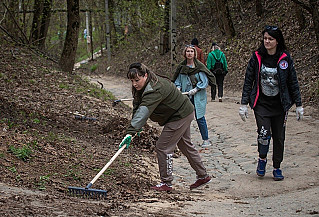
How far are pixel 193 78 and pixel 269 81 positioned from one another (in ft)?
8.84

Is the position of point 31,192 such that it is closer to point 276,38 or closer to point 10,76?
point 276,38

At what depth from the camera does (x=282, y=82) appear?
650 cm

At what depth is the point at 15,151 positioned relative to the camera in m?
6.43

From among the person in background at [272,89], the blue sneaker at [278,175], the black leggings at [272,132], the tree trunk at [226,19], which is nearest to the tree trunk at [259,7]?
the tree trunk at [226,19]

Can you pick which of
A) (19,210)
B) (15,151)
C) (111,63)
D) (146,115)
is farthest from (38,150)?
(111,63)

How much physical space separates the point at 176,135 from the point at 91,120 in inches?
198

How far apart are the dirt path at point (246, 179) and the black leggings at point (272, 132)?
424mm

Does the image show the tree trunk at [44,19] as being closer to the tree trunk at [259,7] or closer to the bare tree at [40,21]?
the bare tree at [40,21]

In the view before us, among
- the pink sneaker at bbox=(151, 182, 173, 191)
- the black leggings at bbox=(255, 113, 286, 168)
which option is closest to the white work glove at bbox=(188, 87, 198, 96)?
the black leggings at bbox=(255, 113, 286, 168)

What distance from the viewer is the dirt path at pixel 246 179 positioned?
5.21m

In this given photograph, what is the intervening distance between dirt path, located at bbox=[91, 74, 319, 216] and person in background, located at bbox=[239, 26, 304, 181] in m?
0.48

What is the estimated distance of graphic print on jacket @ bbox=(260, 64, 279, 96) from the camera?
21.6 ft

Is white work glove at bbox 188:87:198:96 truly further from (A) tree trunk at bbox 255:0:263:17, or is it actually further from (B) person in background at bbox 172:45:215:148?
(A) tree trunk at bbox 255:0:263:17

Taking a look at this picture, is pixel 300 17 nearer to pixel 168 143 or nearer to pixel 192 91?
pixel 192 91
